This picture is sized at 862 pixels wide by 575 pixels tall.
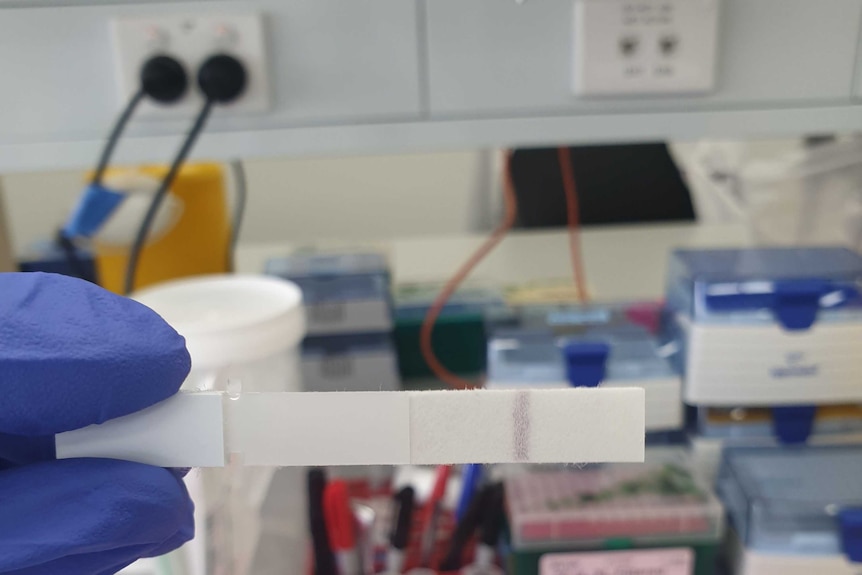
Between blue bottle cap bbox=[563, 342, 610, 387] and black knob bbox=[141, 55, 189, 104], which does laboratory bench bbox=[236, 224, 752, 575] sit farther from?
black knob bbox=[141, 55, 189, 104]

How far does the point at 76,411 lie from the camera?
32cm

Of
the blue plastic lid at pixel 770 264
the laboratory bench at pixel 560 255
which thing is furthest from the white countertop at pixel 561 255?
the blue plastic lid at pixel 770 264

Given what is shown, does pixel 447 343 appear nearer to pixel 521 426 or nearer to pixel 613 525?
pixel 613 525

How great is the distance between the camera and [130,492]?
329mm

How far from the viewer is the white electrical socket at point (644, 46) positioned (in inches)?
20.5

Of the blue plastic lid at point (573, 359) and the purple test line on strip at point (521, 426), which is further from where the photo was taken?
the blue plastic lid at point (573, 359)

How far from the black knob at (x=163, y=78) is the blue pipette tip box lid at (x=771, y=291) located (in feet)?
1.42

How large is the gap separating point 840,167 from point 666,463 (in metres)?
0.46

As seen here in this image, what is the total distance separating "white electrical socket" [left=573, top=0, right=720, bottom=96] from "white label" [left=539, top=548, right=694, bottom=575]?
344 millimetres

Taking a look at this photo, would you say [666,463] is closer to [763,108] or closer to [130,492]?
[763,108]

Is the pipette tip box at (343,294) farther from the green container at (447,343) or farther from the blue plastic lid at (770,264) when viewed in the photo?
the blue plastic lid at (770,264)

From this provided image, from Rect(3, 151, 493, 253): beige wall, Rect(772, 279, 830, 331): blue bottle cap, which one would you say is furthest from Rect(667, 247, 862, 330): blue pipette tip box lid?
Rect(3, 151, 493, 253): beige wall

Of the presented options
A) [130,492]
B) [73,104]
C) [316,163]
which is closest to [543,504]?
[130,492]

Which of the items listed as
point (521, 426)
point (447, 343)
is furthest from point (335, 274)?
point (521, 426)
